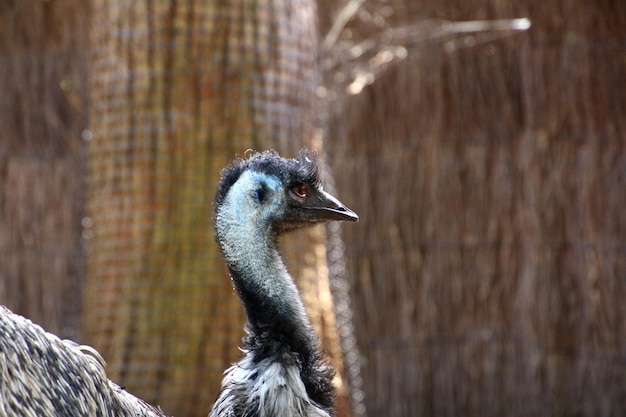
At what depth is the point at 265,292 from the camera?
376 cm

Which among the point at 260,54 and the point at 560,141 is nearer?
the point at 260,54

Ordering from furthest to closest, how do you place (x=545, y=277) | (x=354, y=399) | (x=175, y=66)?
(x=545, y=277) < (x=354, y=399) < (x=175, y=66)

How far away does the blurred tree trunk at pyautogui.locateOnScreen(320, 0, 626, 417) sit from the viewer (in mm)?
8500

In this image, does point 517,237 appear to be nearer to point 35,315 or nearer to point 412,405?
point 412,405

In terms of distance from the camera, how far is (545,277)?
8.54 m

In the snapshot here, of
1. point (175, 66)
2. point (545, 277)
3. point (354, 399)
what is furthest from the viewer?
point (545, 277)

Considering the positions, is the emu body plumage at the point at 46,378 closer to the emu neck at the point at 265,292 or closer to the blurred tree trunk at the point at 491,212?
the emu neck at the point at 265,292

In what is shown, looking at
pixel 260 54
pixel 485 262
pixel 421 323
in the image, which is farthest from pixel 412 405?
pixel 260 54

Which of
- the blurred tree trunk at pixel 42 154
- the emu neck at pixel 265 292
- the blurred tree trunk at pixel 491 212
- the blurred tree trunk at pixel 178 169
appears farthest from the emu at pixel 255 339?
the blurred tree trunk at pixel 42 154

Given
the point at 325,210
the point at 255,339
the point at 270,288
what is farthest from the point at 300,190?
the point at 255,339

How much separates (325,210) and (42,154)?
17.1 ft

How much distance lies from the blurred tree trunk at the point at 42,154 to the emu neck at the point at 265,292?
4.91 meters

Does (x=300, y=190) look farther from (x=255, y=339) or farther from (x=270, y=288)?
(x=255, y=339)

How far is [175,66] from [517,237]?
11.9 ft
